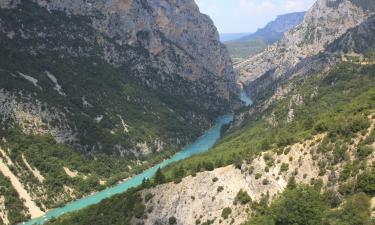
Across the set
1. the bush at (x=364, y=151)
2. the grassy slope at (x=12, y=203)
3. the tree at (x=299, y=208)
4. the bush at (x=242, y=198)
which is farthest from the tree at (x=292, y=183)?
the grassy slope at (x=12, y=203)

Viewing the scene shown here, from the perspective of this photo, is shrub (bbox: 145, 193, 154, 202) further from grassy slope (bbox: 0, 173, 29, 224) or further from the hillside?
grassy slope (bbox: 0, 173, 29, 224)

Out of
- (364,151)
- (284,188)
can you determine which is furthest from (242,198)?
(364,151)

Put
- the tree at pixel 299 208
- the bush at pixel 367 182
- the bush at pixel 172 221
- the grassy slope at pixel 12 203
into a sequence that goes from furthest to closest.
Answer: the grassy slope at pixel 12 203, the bush at pixel 172 221, the bush at pixel 367 182, the tree at pixel 299 208

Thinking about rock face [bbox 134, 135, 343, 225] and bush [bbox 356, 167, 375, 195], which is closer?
bush [bbox 356, 167, 375, 195]

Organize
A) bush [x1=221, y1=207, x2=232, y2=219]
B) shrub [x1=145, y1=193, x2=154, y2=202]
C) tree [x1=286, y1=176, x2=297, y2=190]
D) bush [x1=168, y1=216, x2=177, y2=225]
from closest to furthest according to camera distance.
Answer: tree [x1=286, y1=176, x2=297, y2=190] → bush [x1=221, y1=207, x2=232, y2=219] → bush [x1=168, y1=216, x2=177, y2=225] → shrub [x1=145, y1=193, x2=154, y2=202]

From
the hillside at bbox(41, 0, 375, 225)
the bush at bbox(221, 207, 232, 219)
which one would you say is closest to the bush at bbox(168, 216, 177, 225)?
the hillside at bbox(41, 0, 375, 225)

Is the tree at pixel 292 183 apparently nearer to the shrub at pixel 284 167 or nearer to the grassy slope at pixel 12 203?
the shrub at pixel 284 167

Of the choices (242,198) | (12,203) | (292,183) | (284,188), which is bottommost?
(12,203)

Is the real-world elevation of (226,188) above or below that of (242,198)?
above

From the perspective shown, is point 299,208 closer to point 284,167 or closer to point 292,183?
point 292,183

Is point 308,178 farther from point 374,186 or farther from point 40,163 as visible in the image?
point 40,163

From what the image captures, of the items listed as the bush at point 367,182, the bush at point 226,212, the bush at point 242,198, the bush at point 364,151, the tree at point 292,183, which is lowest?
the bush at point 226,212
